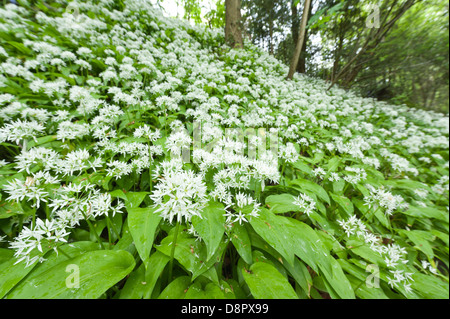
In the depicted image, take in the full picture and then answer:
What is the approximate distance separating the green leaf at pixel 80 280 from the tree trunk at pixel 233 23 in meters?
9.62

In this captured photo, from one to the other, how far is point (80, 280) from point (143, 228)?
0.39 metres

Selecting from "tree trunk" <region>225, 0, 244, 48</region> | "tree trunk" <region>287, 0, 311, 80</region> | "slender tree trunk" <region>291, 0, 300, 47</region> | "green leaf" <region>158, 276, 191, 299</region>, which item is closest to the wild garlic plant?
"green leaf" <region>158, 276, 191, 299</region>

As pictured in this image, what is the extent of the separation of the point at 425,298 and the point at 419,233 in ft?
3.29

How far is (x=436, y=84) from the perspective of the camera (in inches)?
176

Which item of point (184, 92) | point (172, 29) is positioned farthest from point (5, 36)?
point (172, 29)

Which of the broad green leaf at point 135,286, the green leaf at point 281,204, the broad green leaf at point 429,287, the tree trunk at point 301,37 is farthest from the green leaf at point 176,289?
the tree trunk at point 301,37

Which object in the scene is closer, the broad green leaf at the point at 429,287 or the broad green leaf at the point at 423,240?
the broad green leaf at the point at 429,287

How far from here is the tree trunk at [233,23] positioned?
8.04 m

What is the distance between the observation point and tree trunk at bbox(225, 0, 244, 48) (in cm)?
804

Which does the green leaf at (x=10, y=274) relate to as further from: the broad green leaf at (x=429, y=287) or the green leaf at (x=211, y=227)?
the broad green leaf at (x=429, y=287)

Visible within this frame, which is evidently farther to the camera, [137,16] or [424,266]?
[137,16]

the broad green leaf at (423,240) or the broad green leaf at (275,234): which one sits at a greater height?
the broad green leaf at (275,234)

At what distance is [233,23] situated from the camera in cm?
820

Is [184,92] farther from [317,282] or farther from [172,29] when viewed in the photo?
[172,29]
